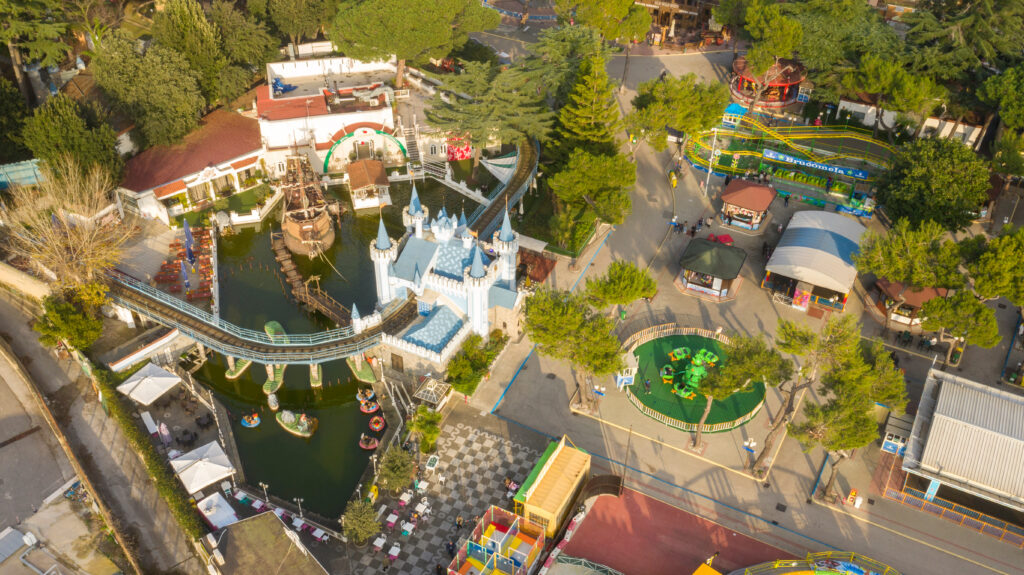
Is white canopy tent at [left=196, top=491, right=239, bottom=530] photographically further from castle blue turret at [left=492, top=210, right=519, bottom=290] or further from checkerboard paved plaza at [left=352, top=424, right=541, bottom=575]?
castle blue turret at [left=492, top=210, right=519, bottom=290]

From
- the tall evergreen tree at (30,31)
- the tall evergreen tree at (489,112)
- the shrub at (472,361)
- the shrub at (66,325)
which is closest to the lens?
the shrub at (472,361)

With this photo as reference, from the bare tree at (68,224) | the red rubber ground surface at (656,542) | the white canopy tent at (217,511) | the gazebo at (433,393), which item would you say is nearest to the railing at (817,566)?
the red rubber ground surface at (656,542)

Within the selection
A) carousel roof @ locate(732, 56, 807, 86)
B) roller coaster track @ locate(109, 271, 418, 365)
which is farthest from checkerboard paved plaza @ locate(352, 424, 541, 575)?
carousel roof @ locate(732, 56, 807, 86)

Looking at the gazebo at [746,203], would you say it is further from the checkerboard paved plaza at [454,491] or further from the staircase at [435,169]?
the checkerboard paved plaza at [454,491]

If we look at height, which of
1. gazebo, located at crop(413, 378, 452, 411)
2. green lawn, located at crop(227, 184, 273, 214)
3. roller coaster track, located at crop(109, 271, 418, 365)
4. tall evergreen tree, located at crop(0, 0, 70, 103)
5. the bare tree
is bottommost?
gazebo, located at crop(413, 378, 452, 411)

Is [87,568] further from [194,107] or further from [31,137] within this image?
[194,107]

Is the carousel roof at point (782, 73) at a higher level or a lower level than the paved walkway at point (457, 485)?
higher

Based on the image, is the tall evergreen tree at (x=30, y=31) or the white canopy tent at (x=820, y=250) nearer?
the white canopy tent at (x=820, y=250)
